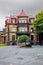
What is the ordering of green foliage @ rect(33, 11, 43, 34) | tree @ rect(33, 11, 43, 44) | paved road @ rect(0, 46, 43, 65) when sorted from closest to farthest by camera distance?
1. paved road @ rect(0, 46, 43, 65)
2. tree @ rect(33, 11, 43, 44)
3. green foliage @ rect(33, 11, 43, 34)

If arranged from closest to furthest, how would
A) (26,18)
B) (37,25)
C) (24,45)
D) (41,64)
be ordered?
(41,64) < (24,45) < (37,25) < (26,18)

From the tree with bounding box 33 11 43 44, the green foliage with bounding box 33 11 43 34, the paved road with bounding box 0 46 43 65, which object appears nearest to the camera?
the paved road with bounding box 0 46 43 65

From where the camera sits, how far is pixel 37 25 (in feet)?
219

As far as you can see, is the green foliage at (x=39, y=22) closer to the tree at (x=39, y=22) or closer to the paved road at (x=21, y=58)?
the tree at (x=39, y=22)

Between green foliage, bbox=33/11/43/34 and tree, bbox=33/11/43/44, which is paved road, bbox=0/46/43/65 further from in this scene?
green foliage, bbox=33/11/43/34

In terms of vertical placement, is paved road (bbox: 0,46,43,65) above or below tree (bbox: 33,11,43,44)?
below

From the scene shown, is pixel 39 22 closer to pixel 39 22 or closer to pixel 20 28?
pixel 39 22

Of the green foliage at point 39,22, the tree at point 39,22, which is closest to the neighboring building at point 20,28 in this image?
the tree at point 39,22

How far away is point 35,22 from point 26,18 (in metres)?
5.50

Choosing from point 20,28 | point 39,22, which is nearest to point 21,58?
point 39,22

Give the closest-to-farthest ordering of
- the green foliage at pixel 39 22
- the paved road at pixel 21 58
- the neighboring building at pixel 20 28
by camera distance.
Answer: the paved road at pixel 21 58 < the green foliage at pixel 39 22 < the neighboring building at pixel 20 28

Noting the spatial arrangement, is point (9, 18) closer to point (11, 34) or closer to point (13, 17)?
point (13, 17)

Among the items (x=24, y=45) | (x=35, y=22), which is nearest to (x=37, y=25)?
(x=35, y=22)

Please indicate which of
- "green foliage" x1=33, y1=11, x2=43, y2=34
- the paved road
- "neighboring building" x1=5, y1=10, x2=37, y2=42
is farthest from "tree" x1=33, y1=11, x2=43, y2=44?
the paved road
